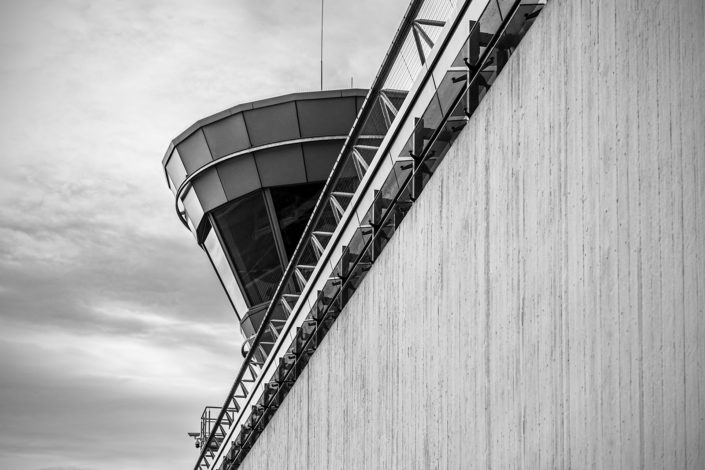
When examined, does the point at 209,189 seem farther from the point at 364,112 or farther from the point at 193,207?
the point at 364,112

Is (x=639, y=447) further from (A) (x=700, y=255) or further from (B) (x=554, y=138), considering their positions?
(B) (x=554, y=138)

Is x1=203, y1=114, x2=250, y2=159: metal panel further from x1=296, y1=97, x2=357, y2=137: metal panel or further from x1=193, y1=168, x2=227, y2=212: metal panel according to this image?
x1=296, y1=97, x2=357, y2=137: metal panel

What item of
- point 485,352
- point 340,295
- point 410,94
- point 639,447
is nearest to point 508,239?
point 485,352

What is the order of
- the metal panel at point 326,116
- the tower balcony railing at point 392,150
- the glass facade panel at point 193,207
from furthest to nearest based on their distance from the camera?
the glass facade panel at point 193,207, the metal panel at point 326,116, the tower balcony railing at point 392,150

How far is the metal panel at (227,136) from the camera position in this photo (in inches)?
1323

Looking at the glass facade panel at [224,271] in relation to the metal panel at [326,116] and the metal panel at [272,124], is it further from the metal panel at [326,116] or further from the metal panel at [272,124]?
the metal panel at [326,116]

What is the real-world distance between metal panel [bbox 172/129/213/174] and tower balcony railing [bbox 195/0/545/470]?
11.3m

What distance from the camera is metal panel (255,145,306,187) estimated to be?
33.2m

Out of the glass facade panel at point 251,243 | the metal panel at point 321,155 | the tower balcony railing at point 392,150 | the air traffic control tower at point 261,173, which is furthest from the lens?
the glass facade panel at point 251,243

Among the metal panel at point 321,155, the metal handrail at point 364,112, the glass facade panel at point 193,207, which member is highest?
the metal panel at point 321,155

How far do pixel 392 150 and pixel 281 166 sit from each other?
716 inches

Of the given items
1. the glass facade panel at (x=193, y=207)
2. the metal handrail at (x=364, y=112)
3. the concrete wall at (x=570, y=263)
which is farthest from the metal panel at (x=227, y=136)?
the concrete wall at (x=570, y=263)

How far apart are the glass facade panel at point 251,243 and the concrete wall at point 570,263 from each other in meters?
19.6

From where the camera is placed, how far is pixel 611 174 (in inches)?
347
